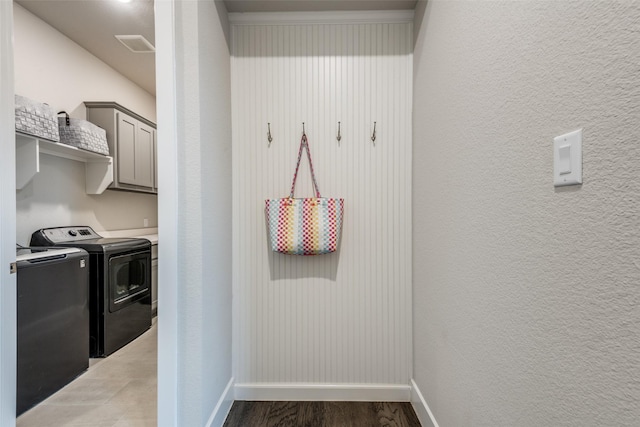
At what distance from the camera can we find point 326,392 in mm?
1765

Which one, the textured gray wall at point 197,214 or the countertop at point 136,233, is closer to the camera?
the textured gray wall at point 197,214

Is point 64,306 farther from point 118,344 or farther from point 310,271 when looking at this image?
point 310,271

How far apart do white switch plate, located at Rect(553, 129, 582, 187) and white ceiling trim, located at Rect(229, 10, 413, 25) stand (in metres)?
1.46

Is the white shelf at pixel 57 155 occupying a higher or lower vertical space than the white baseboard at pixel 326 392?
higher

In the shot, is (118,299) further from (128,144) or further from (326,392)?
(326,392)

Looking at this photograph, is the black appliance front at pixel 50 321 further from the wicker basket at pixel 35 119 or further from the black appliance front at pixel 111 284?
the wicker basket at pixel 35 119

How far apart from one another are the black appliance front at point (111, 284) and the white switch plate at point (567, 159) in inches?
114

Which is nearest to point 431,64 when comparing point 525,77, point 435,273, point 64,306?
point 525,77

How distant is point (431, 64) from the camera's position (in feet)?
4.75

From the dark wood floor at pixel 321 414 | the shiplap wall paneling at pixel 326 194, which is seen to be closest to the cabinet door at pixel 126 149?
the shiplap wall paneling at pixel 326 194

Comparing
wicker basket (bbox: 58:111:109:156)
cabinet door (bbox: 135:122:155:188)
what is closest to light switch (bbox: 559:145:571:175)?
wicker basket (bbox: 58:111:109:156)

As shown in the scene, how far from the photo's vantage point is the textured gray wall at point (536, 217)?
20.8 inches

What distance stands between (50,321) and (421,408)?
2349 millimetres

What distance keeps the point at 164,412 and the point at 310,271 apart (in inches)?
37.6
